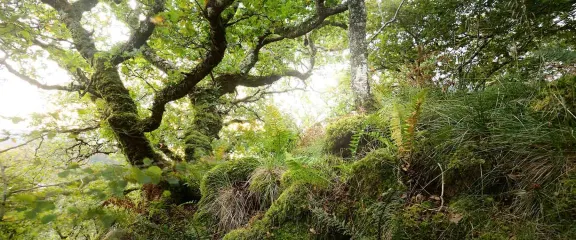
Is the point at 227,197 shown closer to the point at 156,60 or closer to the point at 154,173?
the point at 154,173

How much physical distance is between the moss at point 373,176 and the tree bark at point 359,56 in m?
1.88

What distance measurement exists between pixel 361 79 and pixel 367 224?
2.78m

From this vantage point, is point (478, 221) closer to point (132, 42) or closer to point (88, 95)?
point (88, 95)

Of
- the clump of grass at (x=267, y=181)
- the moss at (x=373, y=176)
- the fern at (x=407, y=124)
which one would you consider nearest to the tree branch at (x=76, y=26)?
the clump of grass at (x=267, y=181)

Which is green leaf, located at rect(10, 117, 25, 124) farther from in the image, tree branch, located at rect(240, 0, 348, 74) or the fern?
tree branch, located at rect(240, 0, 348, 74)

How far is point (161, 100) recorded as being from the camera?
501 cm

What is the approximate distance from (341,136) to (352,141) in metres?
1.01

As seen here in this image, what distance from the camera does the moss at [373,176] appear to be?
2484 mm

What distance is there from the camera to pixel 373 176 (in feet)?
8.43

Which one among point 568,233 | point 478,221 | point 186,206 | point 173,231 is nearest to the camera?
point 568,233

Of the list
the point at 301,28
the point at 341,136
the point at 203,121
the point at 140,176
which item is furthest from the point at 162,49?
the point at 140,176

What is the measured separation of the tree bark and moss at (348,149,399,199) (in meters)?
1.88

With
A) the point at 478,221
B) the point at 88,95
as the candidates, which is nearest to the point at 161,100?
the point at 88,95

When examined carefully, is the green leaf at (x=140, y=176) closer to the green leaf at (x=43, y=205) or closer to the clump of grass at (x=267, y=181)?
the green leaf at (x=43, y=205)
